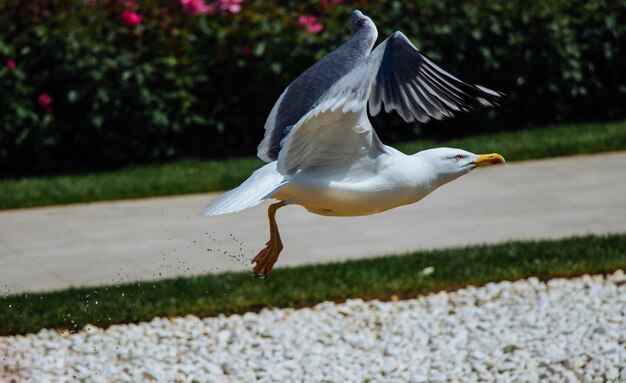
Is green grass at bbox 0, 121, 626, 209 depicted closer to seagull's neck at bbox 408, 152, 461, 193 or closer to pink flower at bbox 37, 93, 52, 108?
pink flower at bbox 37, 93, 52, 108

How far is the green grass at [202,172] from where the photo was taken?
25.6 ft

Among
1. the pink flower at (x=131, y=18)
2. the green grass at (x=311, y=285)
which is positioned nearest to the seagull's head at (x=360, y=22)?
the green grass at (x=311, y=285)

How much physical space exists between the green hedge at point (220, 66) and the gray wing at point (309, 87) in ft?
15.2

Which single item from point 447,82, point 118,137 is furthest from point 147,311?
point 118,137

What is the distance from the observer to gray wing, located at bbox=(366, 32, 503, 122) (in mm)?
3777

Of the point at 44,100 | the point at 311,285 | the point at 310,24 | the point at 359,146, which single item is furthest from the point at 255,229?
the point at 359,146

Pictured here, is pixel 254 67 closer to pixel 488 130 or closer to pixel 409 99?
pixel 488 130

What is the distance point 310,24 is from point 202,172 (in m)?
1.63

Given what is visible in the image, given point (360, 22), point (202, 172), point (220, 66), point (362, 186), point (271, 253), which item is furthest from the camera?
point (220, 66)

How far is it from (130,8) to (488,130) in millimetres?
3079

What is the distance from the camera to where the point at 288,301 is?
223 inches

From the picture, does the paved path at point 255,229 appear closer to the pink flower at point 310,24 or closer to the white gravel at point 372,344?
the white gravel at point 372,344

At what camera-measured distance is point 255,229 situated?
7031 mm

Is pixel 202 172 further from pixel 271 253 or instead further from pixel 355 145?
pixel 355 145
